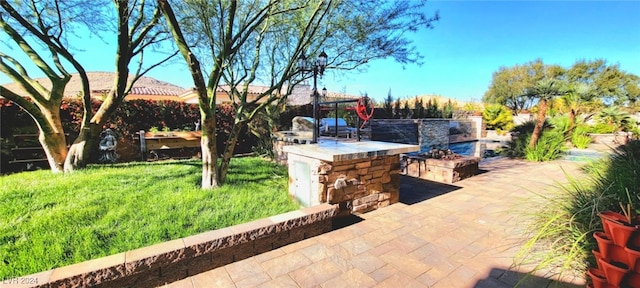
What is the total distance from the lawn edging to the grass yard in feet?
1.50

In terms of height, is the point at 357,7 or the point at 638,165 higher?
the point at 357,7

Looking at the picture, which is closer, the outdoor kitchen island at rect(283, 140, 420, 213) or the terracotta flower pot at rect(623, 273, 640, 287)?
the terracotta flower pot at rect(623, 273, 640, 287)

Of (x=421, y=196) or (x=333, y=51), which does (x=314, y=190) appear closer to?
(x=421, y=196)

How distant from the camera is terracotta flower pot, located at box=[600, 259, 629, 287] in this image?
1265 mm

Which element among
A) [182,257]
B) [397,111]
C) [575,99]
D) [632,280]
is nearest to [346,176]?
[182,257]

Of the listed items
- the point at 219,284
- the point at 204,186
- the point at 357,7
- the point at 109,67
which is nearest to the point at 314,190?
the point at 219,284

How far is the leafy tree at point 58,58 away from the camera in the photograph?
4.87m

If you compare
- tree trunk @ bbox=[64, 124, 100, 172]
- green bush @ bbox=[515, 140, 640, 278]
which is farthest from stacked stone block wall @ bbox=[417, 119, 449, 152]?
tree trunk @ bbox=[64, 124, 100, 172]

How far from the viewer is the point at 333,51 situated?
697 centimetres

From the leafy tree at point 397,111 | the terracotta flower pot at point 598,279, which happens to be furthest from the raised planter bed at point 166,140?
the leafy tree at point 397,111

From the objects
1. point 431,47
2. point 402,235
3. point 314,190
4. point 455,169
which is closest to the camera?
point 402,235

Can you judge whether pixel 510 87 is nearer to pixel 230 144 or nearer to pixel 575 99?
pixel 575 99

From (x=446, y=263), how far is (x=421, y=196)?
6.83 ft

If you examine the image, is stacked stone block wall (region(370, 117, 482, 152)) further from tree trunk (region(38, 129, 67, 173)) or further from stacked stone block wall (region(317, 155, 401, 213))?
tree trunk (region(38, 129, 67, 173))
